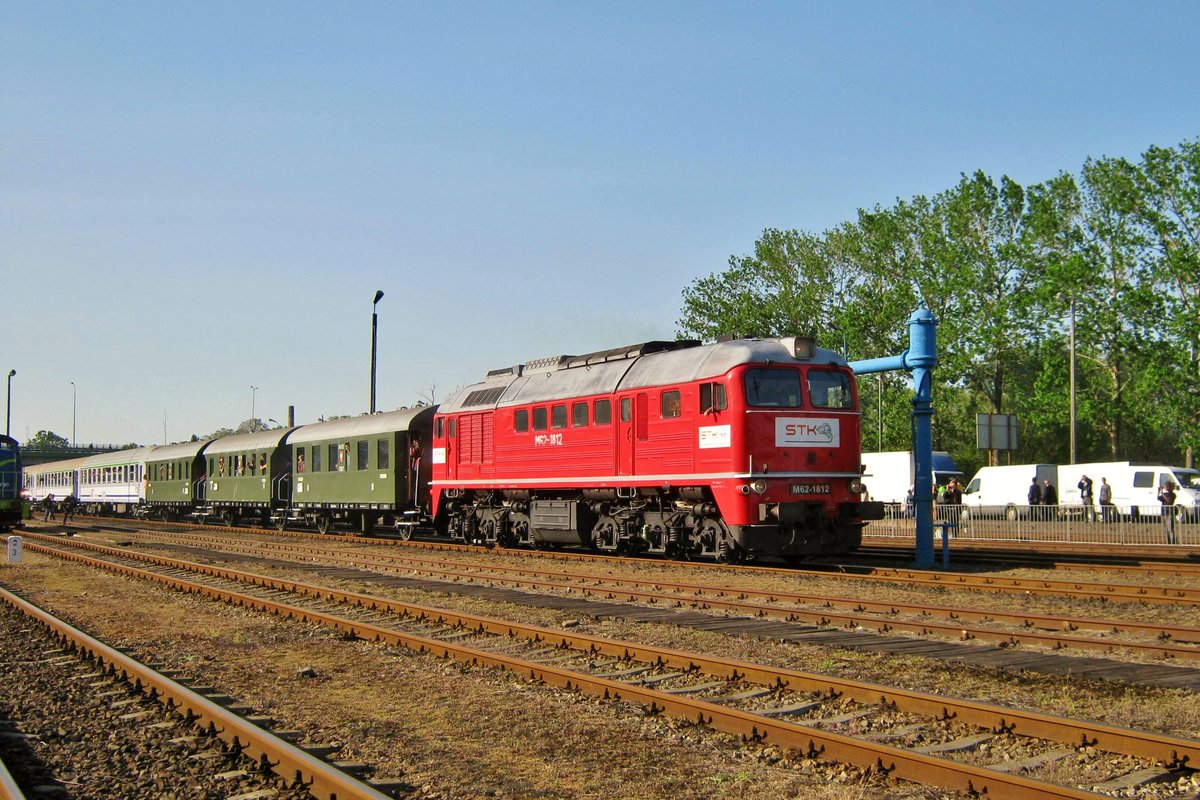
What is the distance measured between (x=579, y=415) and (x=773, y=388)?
5104 mm

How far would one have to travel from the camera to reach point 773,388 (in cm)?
1930

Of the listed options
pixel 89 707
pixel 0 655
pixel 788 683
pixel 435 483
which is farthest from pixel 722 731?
pixel 435 483

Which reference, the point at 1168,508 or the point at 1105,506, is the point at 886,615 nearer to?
the point at 1168,508

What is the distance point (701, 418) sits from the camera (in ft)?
64.5

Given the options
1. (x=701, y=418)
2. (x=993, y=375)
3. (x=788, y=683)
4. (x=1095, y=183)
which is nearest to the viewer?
(x=788, y=683)

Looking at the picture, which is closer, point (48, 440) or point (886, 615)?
point (886, 615)

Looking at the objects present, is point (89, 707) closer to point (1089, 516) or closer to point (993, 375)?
point (1089, 516)

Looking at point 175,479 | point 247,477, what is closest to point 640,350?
point 247,477

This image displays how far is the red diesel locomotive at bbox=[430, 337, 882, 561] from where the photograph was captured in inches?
749

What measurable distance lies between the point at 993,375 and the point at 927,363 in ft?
139

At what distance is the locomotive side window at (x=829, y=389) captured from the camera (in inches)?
779

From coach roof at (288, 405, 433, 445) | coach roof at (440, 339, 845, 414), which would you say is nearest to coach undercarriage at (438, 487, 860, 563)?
coach roof at (440, 339, 845, 414)

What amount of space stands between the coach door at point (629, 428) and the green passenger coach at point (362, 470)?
10832mm

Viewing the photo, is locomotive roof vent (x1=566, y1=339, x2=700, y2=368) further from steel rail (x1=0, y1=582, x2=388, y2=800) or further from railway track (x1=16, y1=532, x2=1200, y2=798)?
steel rail (x1=0, y1=582, x2=388, y2=800)
